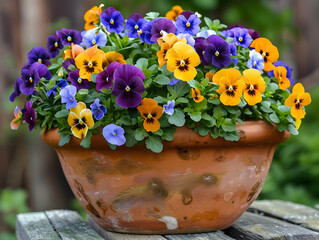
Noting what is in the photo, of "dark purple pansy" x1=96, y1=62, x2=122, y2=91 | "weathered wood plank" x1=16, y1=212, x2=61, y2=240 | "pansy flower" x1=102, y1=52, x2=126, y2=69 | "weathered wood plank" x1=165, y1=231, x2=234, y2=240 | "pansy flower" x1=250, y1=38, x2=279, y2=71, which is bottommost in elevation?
"weathered wood plank" x1=16, y1=212, x2=61, y2=240

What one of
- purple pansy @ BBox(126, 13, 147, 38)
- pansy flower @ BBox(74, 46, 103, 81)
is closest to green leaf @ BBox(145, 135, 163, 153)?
pansy flower @ BBox(74, 46, 103, 81)

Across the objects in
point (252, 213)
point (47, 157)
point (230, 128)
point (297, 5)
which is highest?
point (297, 5)

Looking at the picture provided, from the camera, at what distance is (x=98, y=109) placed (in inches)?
43.8

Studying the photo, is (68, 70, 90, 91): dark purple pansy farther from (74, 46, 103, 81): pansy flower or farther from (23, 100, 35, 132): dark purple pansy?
(23, 100, 35, 132): dark purple pansy

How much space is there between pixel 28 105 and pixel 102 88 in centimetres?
25

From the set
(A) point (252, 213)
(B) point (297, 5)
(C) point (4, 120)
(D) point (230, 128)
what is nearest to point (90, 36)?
(D) point (230, 128)

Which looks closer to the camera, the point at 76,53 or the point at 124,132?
the point at 124,132

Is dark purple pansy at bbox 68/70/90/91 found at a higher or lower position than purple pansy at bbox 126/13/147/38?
lower

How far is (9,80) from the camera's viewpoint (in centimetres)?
339

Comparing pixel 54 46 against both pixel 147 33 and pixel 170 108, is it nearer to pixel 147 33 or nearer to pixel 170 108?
pixel 147 33

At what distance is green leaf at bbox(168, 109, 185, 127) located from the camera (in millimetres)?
1082

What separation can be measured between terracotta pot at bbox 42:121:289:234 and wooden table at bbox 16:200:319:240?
2.0 inches

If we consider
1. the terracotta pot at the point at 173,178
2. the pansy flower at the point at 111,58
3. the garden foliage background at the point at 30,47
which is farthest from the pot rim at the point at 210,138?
the garden foliage background at the point at 30,47

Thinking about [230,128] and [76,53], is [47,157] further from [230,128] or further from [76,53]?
[230,128]
